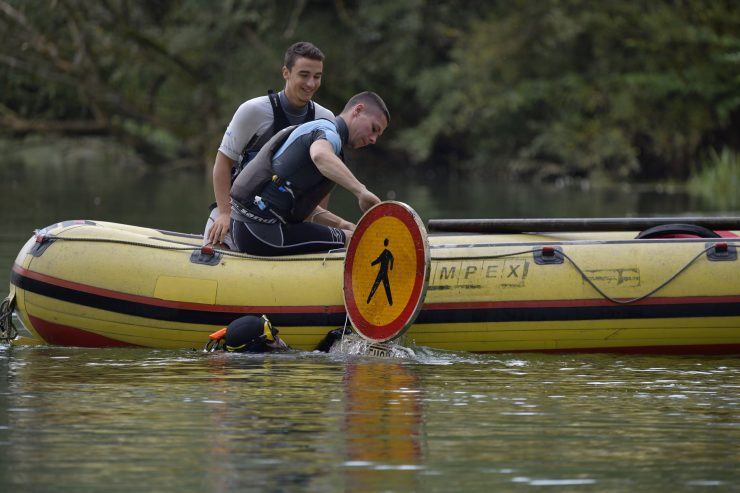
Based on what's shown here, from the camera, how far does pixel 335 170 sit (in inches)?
313

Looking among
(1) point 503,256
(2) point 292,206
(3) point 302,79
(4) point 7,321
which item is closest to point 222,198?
(2) point 292,206

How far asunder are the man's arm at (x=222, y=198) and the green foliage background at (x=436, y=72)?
17580 millimetres

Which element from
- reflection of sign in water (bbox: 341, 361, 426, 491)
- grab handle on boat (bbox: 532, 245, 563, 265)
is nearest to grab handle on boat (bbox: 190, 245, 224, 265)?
reflection of sign in water (bbox: 341, 361, 426, 491)

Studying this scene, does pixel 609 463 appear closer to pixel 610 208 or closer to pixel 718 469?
pixel 718 469

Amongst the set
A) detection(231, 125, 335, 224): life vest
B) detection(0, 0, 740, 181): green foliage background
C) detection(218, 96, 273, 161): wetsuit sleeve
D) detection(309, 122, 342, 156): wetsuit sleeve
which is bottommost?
detection(231, 125, 335, 224): life vest

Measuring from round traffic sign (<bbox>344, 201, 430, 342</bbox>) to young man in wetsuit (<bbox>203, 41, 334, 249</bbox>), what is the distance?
34.8 inches

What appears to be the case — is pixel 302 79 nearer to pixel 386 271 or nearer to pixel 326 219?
pixel 326 219

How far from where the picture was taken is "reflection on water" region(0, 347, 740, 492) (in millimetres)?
5246

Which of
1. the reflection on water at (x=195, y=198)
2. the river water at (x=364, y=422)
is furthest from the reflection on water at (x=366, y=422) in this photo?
the reflection on water at (x=195, y=198)

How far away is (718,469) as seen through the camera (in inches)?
213

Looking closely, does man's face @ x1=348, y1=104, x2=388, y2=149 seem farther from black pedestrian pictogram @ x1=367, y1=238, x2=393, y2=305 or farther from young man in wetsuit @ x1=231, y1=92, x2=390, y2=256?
black pedestrian pictogram @ x1=367, y1=238, x2=393, y2=305

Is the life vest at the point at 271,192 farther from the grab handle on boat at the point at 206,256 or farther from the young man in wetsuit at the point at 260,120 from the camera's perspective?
the grab handle on boat at the point at 206,256

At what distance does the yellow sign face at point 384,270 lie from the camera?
26.0 ft

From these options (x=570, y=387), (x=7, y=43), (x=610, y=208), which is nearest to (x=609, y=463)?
(x=570, y=387)
